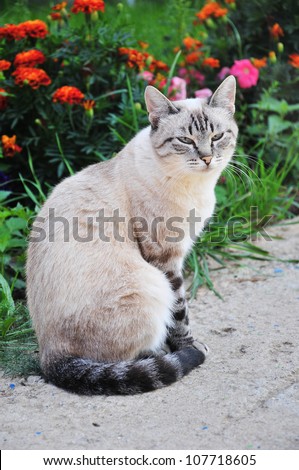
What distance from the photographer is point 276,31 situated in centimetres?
611

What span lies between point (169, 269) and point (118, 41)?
2.43 metres

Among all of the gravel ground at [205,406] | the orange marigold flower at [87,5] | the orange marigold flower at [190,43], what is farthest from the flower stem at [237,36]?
the gravel ground at [205,406]

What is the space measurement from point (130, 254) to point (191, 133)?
79 cm

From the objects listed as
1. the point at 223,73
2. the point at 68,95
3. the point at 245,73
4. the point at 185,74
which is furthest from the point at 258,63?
the point at 68,95

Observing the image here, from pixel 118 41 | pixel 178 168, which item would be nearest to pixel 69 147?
pixel 118 41

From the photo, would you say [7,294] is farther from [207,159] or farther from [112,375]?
[207,159]

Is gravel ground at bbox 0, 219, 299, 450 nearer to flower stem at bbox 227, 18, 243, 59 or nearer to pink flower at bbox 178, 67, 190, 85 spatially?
pink flower at bbox 178, 67, 190, 85

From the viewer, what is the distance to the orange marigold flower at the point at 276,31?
609 centimetres

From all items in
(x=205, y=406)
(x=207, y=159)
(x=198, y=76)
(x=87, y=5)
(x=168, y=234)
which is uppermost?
(x=87, y=5)

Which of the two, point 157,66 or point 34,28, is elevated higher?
point 34,28

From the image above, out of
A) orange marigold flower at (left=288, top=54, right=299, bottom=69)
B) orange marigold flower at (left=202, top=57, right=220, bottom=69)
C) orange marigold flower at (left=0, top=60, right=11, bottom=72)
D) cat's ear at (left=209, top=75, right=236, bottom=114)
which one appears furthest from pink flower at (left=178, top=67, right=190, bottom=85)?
cat's ear at (left=209, top=75, right=236, bottom=114)

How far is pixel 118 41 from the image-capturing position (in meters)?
5.35

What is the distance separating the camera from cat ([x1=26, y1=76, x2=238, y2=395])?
342 centimetres

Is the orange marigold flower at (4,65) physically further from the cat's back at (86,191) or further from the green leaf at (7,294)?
the green leaf at (7,294)
